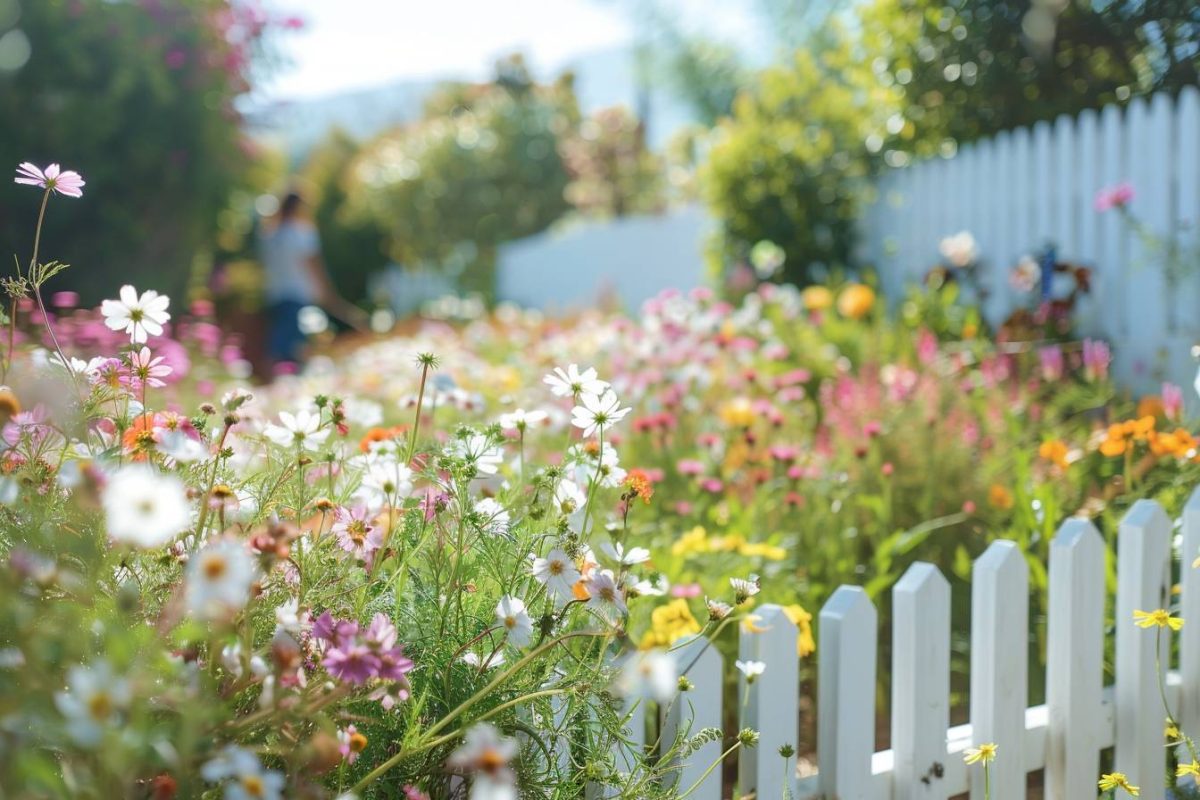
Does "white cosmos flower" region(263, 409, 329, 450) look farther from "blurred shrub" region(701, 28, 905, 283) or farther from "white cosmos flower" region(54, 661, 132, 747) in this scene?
"blurred shrub" region(701, 28, 905, 283)

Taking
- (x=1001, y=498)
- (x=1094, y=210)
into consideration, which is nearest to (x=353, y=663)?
(x=1001, y=498)

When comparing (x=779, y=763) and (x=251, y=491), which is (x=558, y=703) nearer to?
(x=779, y=763)

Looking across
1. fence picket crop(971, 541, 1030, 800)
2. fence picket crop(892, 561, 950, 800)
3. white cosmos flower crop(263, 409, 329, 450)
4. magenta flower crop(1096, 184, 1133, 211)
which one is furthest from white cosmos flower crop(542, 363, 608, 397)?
magenta flower crop(1096, 184, 1133, 211)

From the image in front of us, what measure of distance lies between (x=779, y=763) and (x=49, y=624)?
102 cm

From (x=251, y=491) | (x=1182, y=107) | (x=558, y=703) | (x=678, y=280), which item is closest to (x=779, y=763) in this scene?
(x=558, y=703)

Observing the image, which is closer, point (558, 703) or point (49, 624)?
point (49, 624)

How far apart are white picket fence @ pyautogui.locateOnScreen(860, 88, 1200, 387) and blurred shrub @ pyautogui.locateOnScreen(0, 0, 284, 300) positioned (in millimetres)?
3947

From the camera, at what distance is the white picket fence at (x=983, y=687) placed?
5.04ft

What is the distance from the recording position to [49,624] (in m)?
1.02

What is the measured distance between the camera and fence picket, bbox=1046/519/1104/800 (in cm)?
179

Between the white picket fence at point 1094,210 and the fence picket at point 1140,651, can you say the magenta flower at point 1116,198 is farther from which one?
the fence picket at point 1140,651

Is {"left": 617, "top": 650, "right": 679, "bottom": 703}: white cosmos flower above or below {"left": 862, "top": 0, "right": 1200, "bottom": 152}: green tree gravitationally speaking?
below

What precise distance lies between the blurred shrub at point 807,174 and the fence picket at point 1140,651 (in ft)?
12.9

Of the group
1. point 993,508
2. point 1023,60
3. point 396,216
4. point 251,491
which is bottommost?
point 251,491
